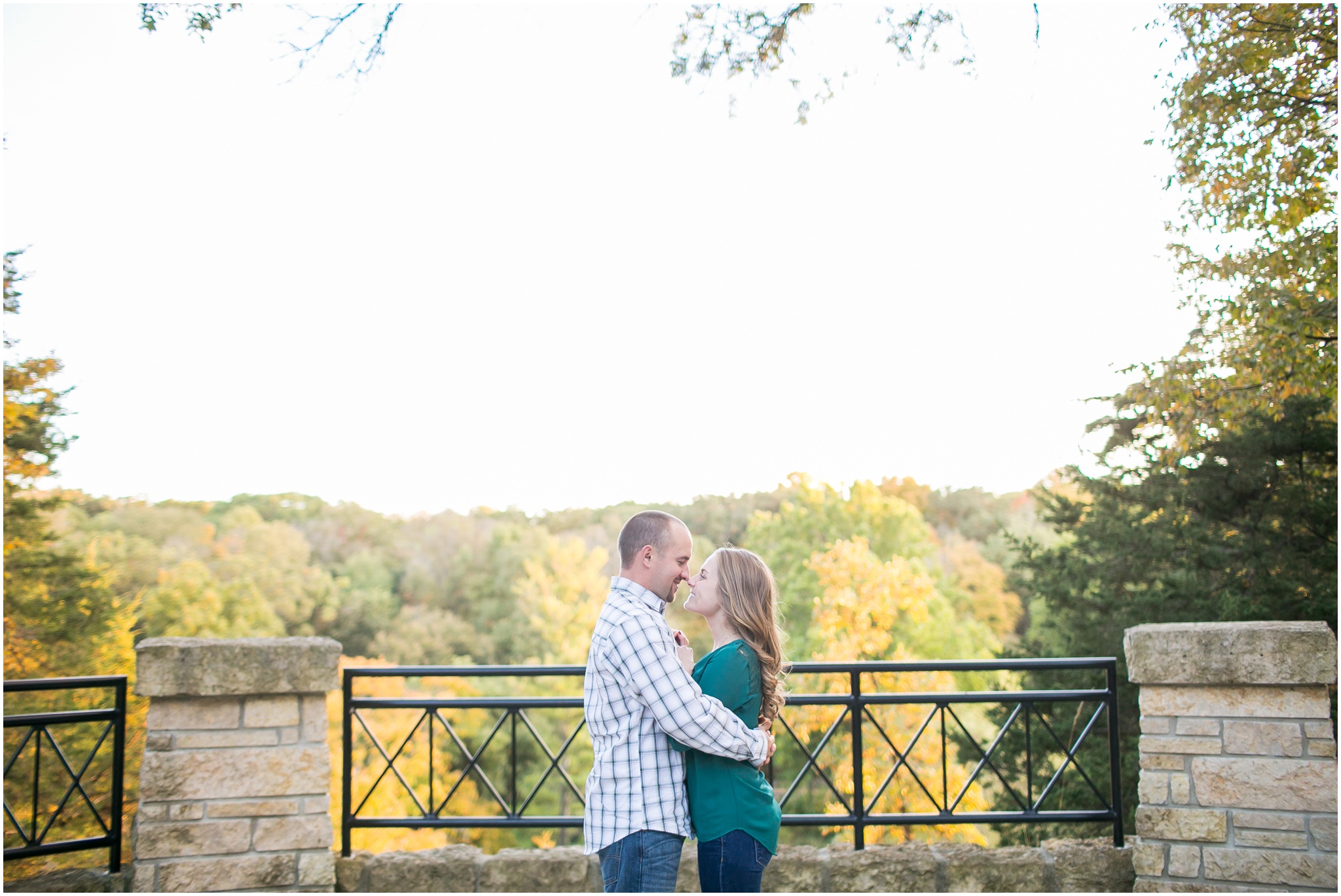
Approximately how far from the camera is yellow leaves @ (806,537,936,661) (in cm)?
1856

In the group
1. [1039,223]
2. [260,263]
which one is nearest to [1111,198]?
[1039,223]

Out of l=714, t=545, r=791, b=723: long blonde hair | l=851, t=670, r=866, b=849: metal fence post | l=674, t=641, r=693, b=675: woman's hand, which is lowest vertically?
l=851, t=670, r=866, b=849: metal fence post

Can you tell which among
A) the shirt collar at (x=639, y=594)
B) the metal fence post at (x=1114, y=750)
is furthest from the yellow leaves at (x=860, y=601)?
the shirt collar at (x=639, y=594)

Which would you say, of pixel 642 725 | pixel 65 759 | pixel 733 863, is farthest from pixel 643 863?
pixel 65 759

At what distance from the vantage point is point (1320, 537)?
9.35 metres

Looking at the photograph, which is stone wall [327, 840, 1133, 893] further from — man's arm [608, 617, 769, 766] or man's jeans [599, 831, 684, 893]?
man's arm [608, 617, 769, 766]

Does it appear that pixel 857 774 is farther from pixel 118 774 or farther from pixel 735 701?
pixel 118 774

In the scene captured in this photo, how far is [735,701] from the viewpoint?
2.14 m

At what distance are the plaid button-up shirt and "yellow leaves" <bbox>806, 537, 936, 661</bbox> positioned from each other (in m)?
16.5

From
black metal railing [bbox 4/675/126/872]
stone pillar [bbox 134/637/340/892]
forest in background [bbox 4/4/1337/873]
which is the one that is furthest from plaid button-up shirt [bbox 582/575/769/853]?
forest in background [bbox 4/4/1337/873]

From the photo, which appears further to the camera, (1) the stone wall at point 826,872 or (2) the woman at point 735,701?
(1) the stone wall at point 826,872

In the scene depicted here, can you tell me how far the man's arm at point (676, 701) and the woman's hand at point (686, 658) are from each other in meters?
0.09

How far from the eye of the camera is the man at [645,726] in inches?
78.3

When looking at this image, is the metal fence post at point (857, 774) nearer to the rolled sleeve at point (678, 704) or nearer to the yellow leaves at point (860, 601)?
the rolled sleeve at point (678, 704)
